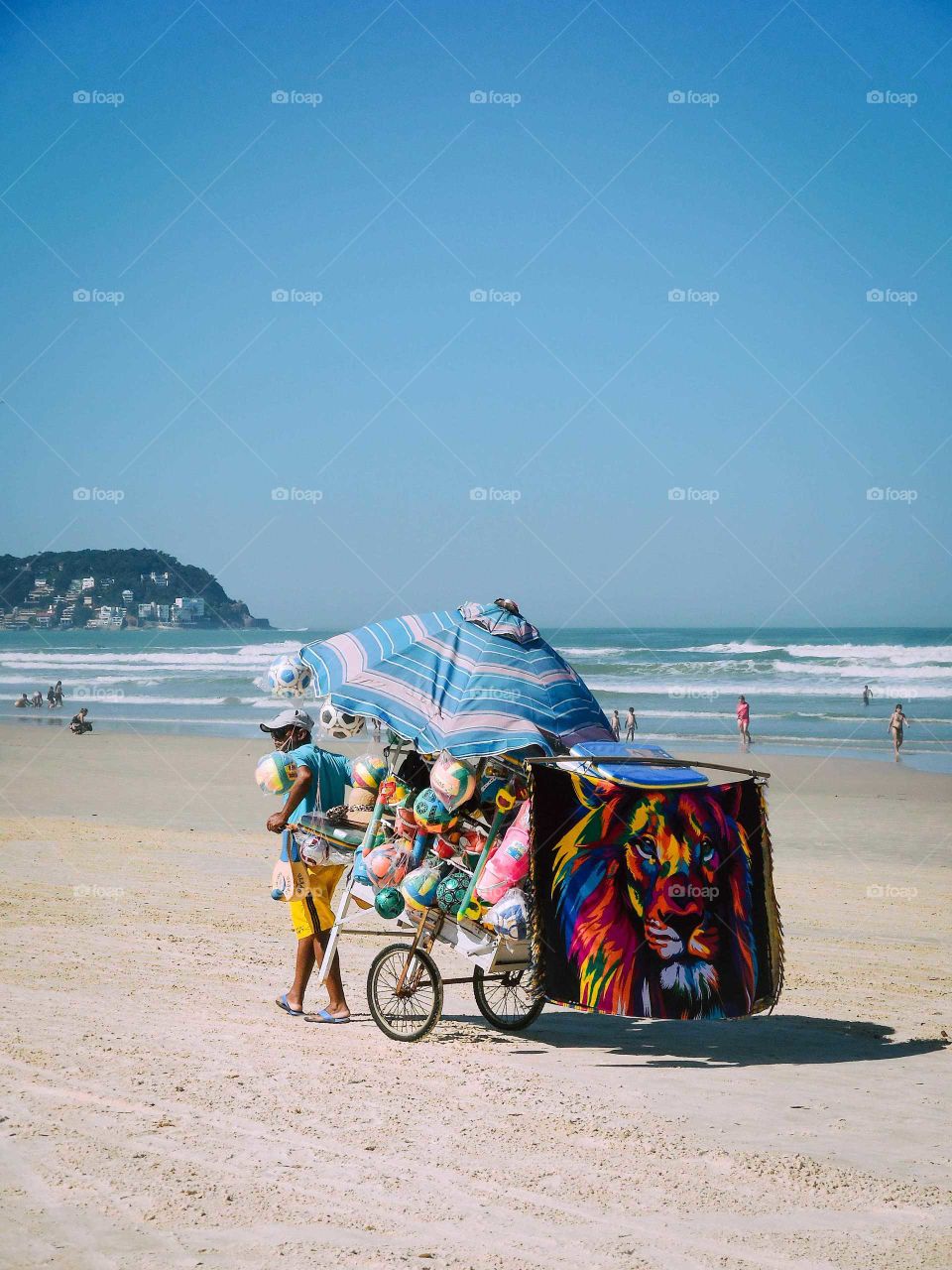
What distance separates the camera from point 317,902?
768 cm

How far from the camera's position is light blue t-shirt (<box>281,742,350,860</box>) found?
24.8 ft

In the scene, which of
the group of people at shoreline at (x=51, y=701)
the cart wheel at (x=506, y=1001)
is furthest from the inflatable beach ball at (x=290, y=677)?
the group of people at shoreline at (x=51, y=701)

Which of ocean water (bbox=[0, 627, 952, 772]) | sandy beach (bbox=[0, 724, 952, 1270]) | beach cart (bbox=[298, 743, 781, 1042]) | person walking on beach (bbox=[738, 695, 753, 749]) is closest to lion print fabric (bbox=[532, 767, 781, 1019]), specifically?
beach cart (bbox=[298, 743, 781, 1042])

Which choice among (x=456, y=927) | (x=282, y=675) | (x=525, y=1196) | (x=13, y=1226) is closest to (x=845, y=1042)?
(x=456, y=927)

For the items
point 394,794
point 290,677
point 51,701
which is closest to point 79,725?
point 51,701

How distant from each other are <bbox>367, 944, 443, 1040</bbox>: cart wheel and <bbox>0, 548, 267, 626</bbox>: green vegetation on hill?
80.2 meters

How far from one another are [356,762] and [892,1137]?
12.1ft

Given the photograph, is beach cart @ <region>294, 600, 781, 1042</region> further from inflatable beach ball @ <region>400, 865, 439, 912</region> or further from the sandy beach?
the sandy beach

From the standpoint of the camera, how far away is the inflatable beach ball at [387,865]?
283 inches

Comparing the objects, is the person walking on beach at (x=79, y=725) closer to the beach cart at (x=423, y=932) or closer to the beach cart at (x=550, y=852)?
the beach cart at (x=423, y=932)

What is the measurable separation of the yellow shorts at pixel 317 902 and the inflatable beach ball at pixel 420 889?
698mm

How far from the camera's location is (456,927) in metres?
7.17

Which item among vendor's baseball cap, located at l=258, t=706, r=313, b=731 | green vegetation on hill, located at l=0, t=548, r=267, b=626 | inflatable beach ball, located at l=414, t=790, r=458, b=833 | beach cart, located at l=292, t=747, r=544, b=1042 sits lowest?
beach cart, located at l=292, t=747, r=544, b=1042

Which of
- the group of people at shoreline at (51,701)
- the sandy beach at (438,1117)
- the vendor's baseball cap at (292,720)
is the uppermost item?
the group of people at shoreline at (51,701)
